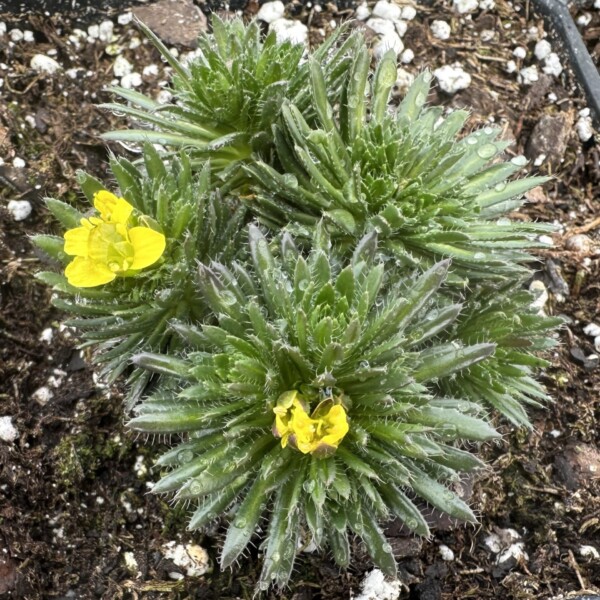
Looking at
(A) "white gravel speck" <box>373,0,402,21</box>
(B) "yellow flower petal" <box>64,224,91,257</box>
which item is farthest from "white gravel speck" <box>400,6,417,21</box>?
(B) "yellow flower petal" <box>64,224,91,257</box>

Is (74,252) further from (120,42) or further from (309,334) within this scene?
(120,42)

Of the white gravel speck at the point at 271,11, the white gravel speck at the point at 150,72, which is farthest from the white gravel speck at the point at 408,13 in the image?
the white gravel speck at the point at 150,72

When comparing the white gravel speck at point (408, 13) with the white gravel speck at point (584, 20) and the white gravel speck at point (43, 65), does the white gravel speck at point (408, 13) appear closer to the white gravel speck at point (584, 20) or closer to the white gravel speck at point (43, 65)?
the white gravel speck at point (584, 20)

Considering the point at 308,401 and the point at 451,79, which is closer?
the point at 308,401

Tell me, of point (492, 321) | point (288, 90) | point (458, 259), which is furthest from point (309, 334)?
point (288, 90)

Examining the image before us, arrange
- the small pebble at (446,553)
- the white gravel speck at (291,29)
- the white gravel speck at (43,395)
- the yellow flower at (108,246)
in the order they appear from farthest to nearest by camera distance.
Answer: the white gravel speck at (291,29)
the white gravel speck at (43,395)
the small pebble at (446,553)
the yellow flower at (108,246)

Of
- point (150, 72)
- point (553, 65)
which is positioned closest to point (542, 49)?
point (553, 65)

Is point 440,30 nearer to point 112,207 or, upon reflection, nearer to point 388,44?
point 388,44
